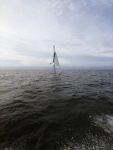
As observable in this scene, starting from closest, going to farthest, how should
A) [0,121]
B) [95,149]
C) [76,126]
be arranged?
[95,149]
[76,126]
[0,121]

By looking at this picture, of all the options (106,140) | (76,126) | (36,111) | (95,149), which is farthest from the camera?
(36,111)

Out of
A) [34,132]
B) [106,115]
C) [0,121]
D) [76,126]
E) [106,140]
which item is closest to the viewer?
[106,140]

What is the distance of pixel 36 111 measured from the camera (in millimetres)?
10164

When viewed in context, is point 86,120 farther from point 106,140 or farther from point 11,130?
point 11,130

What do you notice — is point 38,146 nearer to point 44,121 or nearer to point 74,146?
point 74,146

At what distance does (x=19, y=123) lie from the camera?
26.4 feet

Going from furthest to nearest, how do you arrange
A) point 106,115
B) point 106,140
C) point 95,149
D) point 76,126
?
point 106,115 → point 76,126 → point 106,140 → point 95,149

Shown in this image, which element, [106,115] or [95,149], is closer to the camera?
[95,149]

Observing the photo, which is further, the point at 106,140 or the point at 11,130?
the point at 11,130

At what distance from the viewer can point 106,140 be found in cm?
607

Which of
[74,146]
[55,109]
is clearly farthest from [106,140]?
[55,109]

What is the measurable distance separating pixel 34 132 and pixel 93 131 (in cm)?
382

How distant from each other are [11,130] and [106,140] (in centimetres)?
592

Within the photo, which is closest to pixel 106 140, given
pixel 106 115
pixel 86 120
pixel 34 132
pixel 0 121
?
pixel 86 120
